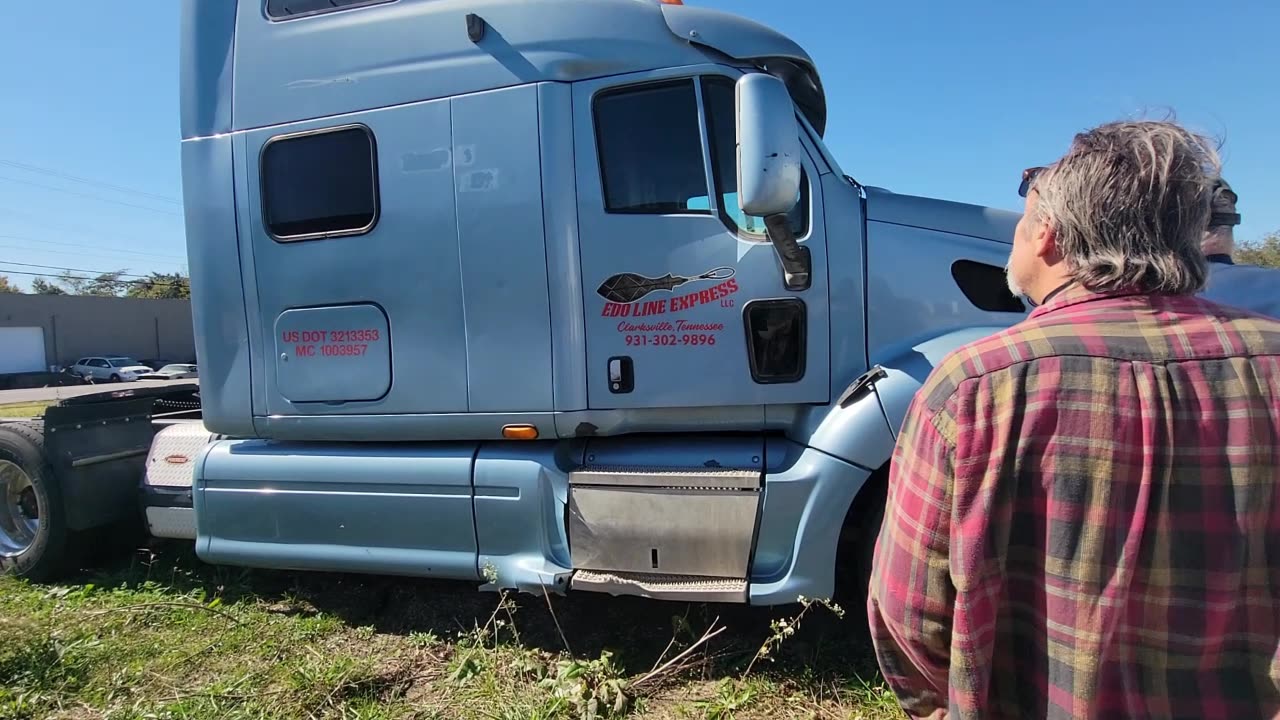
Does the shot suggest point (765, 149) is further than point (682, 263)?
No

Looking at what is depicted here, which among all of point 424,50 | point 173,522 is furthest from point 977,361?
point 173,522

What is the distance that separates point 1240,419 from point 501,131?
2.87 m

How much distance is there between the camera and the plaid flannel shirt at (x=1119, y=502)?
3.28ft

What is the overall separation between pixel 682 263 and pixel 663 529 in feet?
3.84

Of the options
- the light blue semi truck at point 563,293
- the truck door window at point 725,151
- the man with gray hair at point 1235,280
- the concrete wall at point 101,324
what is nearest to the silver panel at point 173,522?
the light blue semi truck at point 563,293

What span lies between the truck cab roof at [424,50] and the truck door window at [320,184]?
0.44 ft

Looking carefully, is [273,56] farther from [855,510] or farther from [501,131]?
[855,510]

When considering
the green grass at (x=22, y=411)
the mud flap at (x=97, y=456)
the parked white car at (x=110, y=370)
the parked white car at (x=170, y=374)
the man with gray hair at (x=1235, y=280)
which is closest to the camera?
the man with gray hair at (x=1235, y=280)

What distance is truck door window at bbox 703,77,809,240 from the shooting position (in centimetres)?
307

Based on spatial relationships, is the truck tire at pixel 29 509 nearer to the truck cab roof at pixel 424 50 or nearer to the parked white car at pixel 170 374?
the truck cab roof at pixel 424 50

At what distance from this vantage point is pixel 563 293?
10.3ft

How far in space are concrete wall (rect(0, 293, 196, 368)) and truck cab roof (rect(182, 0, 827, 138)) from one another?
3636cm

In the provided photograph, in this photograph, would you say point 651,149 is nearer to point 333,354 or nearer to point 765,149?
point 765,149

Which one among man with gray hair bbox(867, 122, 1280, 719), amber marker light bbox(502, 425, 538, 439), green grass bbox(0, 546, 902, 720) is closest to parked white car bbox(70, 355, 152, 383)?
green grass bbox(0, 546, 902, 720)
